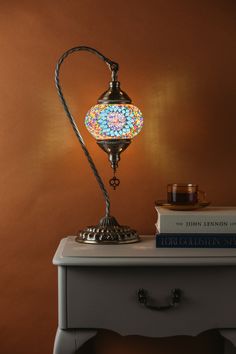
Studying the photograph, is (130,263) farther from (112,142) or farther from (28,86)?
(28,86)

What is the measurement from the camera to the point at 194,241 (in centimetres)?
165

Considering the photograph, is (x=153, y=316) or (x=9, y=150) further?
(x=9, y=150)

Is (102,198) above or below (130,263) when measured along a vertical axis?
above

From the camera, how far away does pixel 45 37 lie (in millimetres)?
1924

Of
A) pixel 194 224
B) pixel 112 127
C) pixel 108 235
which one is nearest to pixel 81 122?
pixel 112 127

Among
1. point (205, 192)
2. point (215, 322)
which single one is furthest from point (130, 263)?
point (205, 192)

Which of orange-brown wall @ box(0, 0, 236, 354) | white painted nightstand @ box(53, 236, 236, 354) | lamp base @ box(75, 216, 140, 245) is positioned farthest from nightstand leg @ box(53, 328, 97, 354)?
orange-brown wall @ box(0, 0, 236, 354)

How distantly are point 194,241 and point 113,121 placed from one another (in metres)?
0.42

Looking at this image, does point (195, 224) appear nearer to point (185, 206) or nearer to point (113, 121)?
point (185, 206)

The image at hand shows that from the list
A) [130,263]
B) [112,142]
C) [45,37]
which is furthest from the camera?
[45,37]

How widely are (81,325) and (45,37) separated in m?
0.94

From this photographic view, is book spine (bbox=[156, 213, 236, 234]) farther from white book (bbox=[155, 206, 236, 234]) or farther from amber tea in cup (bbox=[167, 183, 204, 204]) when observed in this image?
amber tea in cup (bbox=[167, 183, 204, 204])

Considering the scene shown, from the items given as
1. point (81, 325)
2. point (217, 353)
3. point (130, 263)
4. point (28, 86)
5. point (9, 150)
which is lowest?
point (217, 353)

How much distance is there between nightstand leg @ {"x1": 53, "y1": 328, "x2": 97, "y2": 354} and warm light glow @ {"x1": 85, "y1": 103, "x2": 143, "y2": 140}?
0.56m
